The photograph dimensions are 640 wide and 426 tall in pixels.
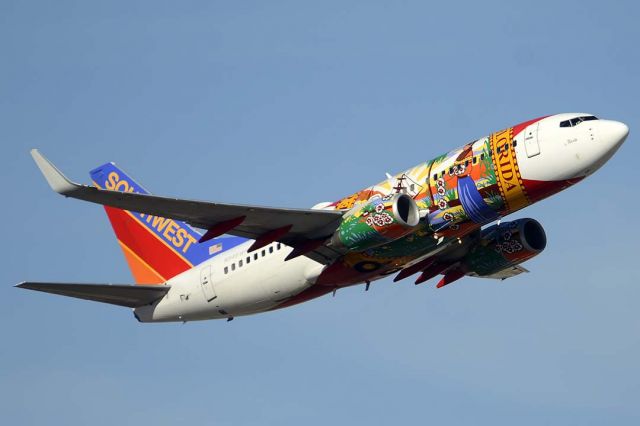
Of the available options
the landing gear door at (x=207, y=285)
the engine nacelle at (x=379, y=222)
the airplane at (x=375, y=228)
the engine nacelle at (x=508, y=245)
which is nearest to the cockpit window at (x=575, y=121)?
the airplane at (x=375, y=228)

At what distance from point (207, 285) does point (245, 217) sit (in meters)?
6.68

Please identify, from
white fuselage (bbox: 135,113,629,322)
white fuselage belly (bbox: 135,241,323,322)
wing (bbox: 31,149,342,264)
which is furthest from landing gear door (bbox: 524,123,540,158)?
white fuselage belly (bbox: 135,241,323,322)

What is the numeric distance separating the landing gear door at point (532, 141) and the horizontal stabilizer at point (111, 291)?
18015 mm

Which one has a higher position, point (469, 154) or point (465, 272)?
point (469, 154)

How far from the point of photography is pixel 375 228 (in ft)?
167

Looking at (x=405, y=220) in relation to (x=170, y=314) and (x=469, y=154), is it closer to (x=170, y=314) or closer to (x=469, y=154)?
(x=469, y=154)

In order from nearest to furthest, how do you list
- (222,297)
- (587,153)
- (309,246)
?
1. (587,153)
2. (309,246)
3. (222,297)

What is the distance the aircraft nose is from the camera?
162 ft

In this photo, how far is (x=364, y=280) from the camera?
55156 mm

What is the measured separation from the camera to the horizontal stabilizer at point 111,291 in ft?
→ 173

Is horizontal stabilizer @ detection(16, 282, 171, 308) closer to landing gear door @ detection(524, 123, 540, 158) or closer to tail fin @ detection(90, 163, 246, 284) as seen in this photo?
tail fin @ detection(90, 163, 246, 284)

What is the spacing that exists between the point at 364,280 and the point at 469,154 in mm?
7545

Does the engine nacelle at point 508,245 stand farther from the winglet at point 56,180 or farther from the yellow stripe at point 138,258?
the winglet at point 56,180

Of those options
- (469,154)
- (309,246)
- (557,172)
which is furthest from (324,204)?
(557,172)
